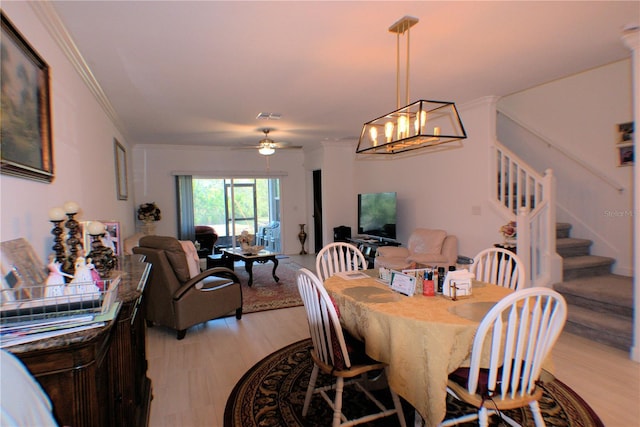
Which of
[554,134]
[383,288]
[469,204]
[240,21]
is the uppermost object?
[240,21]

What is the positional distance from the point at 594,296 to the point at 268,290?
3.91m

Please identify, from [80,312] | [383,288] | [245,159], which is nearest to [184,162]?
[245,159]

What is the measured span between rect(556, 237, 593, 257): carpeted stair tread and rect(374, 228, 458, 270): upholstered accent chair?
3.95 ft

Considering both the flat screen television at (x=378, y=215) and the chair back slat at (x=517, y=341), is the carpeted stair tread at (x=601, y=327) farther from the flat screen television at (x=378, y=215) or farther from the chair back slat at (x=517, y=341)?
the flat screen television at (x=378, y=215)

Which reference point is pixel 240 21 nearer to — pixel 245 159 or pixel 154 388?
pixel 154 388

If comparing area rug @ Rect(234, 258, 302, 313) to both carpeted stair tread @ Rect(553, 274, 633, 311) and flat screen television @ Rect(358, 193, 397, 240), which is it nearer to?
flat screen television @ Rect(358, 193, 397, 240)

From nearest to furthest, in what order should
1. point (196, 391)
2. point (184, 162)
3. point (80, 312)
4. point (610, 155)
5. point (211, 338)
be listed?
point (80, 312) → point (196, 391) → point (211, 338) → point (610, 155) → point (184, 162)

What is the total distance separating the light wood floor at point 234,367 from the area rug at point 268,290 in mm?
481


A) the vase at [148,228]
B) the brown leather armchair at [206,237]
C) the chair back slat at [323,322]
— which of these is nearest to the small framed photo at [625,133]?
the chair back slat at [323,322]

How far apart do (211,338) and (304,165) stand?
5817mm

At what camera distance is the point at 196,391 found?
2523mm

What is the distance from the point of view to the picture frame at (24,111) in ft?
5.10

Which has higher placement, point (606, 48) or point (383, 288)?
point (606, 48)

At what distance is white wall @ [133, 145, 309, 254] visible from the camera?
7.43 metres
